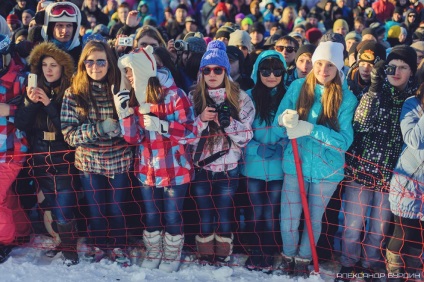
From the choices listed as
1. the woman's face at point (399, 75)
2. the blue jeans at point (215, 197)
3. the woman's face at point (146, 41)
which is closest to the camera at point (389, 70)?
the woman's face at point (399, 75)

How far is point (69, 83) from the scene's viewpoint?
4.07 metres

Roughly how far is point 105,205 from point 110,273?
1.97ft

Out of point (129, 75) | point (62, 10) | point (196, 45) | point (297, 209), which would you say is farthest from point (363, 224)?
point (62, 10)

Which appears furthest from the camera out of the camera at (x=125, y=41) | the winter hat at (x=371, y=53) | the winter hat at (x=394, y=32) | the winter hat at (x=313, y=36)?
the winter hat at (x=394, y=32)

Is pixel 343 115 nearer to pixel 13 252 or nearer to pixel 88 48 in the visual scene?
pixel 88 48

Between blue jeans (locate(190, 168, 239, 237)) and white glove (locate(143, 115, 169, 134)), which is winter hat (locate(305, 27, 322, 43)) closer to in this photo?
blue jeans (locate(190, 168, 239, 237))

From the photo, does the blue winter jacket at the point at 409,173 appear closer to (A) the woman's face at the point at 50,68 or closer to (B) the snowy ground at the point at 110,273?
(B) the snowy ground at the point at 110,273

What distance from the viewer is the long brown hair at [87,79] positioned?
3.87 metres

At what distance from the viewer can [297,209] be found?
398 centimetres

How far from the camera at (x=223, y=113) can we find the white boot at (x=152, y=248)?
3.93 feet

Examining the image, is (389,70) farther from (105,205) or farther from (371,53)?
(105,205)

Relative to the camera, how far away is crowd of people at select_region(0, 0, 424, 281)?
12.3ft

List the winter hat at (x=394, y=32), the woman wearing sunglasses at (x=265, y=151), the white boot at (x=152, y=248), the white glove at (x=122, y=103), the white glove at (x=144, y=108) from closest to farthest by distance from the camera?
the white glove at (x=122, y=103) → the white glove at (x=144, y=108) → the woman wearing sunglasses at (x=265, y=151) → the white boot at (x=152, y=248) → the winter hat at (x=394, y=32)

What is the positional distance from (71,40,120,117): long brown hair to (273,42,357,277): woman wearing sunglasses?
4.73 ft
